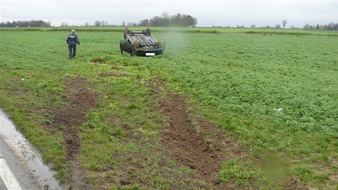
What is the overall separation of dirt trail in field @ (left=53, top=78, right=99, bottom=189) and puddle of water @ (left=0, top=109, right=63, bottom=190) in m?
0.39

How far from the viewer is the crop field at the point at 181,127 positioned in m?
6.09

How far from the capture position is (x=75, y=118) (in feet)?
29.6

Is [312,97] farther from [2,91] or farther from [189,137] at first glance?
[2,91]

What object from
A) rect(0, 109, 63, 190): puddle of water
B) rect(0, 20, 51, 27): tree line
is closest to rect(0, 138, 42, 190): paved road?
rect(0, 109, 63, 190): puddle of water

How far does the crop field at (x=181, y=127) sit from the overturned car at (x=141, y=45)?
6.96 m

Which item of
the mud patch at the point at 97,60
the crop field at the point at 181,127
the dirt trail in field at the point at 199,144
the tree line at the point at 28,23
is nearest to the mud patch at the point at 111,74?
the crop field at the point at 181,127

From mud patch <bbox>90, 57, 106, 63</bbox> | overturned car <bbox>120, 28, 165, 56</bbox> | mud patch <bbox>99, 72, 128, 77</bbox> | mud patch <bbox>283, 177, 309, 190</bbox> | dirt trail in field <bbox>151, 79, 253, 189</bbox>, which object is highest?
overturned car <bbox>120, 28, 165, 56</bbox>

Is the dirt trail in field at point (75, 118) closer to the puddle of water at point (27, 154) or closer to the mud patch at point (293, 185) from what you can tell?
the puddle of water at point (27, 154)

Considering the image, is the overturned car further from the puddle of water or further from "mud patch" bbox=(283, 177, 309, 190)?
"mud patch" bbox=(283, 177, 309, 190)

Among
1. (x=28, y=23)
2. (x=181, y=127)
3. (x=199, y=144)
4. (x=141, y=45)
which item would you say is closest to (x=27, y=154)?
(x=199, y=144)

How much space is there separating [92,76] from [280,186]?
36.2 feet

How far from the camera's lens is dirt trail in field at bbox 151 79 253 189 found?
6.55 meters

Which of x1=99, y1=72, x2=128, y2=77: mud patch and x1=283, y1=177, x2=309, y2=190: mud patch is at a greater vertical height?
x1=99, y1=72, x2=128, y2=77: mud patch

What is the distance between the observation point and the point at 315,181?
6.01 metres
